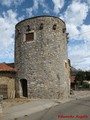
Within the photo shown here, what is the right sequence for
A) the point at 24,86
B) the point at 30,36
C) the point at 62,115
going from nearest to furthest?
the point at 62,115 < the point at 30,36 < the point at 24,86

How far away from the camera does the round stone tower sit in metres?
21.8

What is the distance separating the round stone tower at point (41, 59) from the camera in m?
21.8

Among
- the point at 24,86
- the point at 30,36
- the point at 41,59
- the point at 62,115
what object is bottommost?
the point at 62,115

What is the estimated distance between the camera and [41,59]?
72.1 ft

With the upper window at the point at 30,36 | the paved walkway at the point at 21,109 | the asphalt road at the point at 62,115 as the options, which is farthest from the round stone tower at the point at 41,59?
the asphalt road at the point at 62,115

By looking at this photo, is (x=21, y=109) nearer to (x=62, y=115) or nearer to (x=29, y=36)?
(x=62, y=115)

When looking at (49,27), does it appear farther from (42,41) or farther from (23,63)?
(23,63)

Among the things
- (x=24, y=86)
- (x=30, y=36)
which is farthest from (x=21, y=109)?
(x=30, y=36)

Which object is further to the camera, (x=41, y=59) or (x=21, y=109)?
(x=41, y=59)

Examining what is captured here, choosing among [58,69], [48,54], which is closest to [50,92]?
[58,69]

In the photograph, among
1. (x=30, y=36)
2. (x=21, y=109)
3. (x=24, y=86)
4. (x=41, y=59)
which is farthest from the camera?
(x=24, y=86)

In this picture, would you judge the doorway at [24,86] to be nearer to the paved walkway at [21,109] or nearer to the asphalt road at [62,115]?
the paved walkway at [21,109]

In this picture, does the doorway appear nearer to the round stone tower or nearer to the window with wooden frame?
the round stone tower

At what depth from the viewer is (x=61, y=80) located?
22453mm
